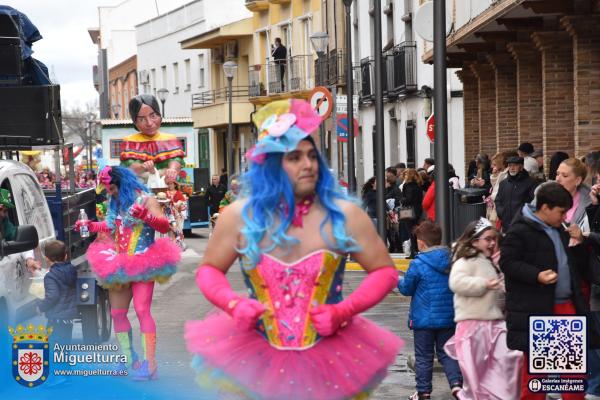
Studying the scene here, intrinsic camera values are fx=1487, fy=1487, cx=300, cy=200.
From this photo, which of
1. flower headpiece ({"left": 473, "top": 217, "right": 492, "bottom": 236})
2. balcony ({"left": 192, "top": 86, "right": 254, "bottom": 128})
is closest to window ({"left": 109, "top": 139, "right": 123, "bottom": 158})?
balcony ({"left": 192, "top": 86, "right": 254, "bottom": 128})

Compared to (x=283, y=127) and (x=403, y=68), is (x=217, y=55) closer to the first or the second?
(x=403, y=68)

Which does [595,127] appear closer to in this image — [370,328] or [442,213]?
[442,213]

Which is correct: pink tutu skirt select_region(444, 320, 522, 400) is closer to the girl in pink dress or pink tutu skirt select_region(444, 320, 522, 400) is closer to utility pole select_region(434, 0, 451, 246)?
the girl in pink dress

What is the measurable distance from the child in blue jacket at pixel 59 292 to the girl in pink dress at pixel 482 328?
3439mm

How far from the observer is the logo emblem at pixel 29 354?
10.1 m

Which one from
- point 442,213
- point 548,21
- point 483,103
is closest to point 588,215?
point 442,213

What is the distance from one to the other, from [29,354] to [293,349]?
472cm

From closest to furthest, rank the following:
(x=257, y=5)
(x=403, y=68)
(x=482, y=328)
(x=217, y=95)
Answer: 1. (x=482, y=328)
2. (x=403, y=68)
3. (x=257, y=5)
4. (x=217, y=95)

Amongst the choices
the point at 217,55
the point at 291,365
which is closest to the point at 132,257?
the point at 291,365

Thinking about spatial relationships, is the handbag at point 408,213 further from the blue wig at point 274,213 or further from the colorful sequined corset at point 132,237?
the blue wig at point 274,213

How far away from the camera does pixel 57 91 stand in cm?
1475

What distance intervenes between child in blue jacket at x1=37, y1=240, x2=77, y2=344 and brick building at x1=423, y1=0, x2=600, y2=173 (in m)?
8.53

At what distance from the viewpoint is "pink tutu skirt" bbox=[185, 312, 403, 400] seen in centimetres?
586

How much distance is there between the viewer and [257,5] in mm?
59625
